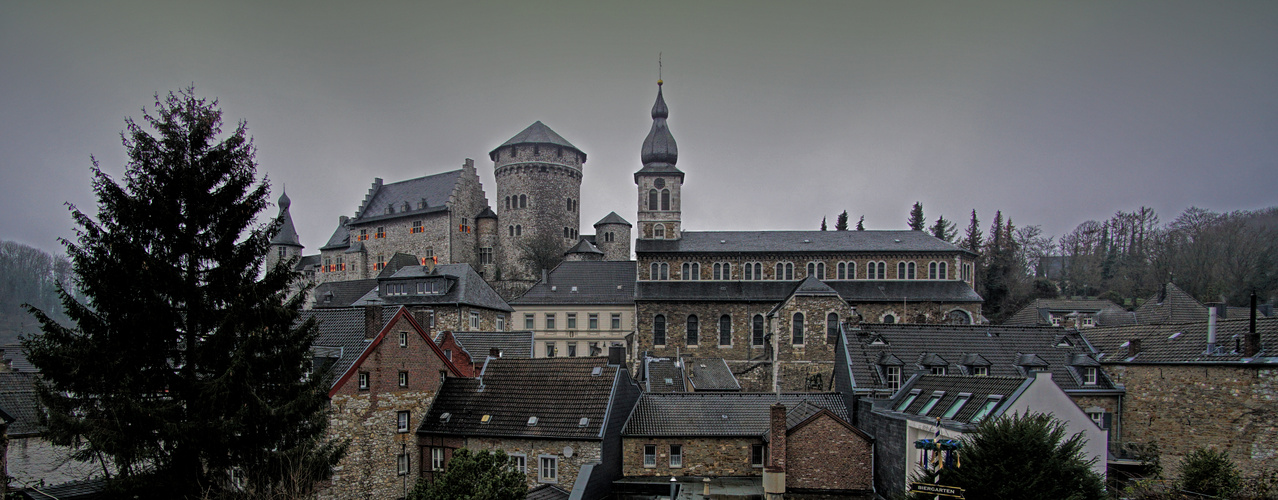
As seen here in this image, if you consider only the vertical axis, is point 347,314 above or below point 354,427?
above

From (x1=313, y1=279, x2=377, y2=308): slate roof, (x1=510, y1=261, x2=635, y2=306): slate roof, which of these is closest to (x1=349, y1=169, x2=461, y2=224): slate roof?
(x1=313, y1=279, x2=377, y2=308): slate roof

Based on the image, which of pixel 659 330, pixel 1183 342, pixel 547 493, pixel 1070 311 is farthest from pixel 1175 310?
pixel 547 493

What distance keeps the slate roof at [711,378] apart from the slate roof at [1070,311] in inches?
1021

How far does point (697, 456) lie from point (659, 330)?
22.6 metres

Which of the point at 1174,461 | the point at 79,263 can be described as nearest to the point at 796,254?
the point at 1174,461

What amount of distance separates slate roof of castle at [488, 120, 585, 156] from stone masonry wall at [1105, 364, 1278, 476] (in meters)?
49.4

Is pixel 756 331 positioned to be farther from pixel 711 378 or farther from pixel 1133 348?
pixel 1133 348

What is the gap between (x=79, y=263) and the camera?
12.5 meters

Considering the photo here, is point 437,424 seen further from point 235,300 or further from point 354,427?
point 235,300

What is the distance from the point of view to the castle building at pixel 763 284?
44250 millimetres

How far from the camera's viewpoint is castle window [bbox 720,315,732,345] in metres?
44.8

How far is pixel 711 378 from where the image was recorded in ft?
112

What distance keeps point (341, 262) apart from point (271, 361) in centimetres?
5918

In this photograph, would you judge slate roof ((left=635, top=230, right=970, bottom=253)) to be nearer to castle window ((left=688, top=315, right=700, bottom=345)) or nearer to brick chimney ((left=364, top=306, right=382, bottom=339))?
castle window ((left=688, top=315, right=700, bottom=345))
